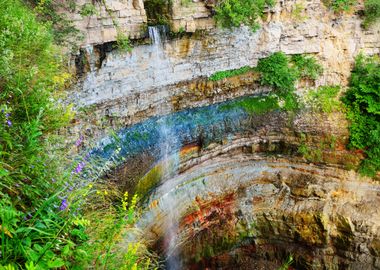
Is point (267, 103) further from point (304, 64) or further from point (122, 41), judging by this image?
point (122, 41)

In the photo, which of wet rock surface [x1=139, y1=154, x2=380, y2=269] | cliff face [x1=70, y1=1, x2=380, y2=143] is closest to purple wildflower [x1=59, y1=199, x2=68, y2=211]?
cliff face [x1=70, y1=1, x2=380, y2=143]

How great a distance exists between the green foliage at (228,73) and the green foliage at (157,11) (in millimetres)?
1636

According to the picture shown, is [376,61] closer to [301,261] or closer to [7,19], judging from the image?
[301,261]

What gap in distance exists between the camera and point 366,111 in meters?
8.15

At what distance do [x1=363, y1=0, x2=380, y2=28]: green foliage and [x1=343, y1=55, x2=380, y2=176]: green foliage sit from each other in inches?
33.6

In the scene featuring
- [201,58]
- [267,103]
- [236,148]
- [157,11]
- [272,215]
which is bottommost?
[272,215]

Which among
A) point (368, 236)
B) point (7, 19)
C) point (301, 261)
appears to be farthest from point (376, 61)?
point (7, 19)

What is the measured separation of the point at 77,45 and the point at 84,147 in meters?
1.60

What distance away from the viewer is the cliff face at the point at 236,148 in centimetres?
628

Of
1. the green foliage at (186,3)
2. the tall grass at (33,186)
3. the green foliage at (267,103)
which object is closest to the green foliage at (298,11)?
the green foliage at (267,103)

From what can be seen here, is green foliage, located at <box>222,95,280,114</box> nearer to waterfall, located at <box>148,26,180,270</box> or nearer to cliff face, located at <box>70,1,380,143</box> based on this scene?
cliff face, located at <box>70,1,380,143</box>

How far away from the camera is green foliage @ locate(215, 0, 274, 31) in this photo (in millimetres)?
6711

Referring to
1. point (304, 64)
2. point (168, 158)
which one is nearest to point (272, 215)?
point (168, 158)

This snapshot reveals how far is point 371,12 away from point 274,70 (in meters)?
2.83
